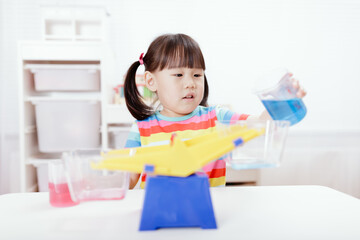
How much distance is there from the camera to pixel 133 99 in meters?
1.16

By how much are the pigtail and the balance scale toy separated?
60 centimetres

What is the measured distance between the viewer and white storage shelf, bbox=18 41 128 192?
1914 mm

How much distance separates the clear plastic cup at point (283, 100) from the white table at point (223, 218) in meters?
0.18

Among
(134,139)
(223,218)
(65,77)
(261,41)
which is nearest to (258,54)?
(261,41)

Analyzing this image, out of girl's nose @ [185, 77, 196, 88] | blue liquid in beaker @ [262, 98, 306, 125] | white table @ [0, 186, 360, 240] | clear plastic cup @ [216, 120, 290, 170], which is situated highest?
girl's nose @ [185, 77, 196, 88]

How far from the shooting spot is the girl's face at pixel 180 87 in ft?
3.22

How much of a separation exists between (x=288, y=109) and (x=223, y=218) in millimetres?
251

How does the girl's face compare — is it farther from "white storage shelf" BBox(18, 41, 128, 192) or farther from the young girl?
"white storage shelf" BBox(18, 41, 128, 192)

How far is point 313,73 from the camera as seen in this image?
2.33 metres

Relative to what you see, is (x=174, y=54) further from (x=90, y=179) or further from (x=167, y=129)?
(x=90, y=179)

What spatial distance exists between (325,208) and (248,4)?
192 centimetres

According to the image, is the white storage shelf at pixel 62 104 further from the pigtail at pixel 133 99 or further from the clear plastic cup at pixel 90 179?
the clear plastic cup at pixel 90 179

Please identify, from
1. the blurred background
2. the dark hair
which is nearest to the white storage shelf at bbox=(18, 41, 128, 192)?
the blurred background

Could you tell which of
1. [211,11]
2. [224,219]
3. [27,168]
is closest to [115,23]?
[211,11]
